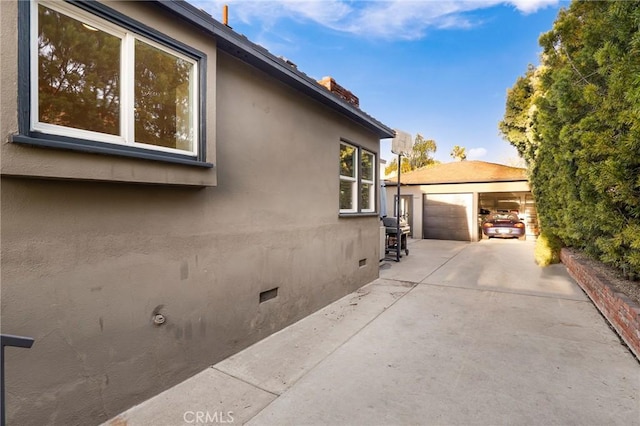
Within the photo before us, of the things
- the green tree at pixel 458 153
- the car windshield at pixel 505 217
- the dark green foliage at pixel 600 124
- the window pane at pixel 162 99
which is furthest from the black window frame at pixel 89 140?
the green tree at pixel 458 153

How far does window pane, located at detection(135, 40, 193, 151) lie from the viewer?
2.57 metres

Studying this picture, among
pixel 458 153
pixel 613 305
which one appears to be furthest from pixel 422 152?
pixel 613 305

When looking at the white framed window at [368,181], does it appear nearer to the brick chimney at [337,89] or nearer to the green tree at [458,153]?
the brick chimney at [337,89]

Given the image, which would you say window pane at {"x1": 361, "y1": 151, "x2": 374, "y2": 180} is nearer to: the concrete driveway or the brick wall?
the concrete driveway

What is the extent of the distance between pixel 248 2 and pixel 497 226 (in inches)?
567

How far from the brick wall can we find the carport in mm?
8416

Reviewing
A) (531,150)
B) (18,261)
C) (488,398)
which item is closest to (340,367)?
(488,398)

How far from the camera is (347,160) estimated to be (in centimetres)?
621

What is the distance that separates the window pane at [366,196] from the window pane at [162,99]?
442 centimetres

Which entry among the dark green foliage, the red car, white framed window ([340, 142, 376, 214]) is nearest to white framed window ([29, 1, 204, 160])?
white framed window ([340, 142, 376, 214])

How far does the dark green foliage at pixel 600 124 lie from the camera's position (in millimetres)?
3492

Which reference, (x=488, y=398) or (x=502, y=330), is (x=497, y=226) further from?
(x=488, y=398)

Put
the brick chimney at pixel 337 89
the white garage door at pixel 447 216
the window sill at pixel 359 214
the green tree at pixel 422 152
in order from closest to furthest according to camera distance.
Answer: the brick chimney at pixel 337 89
the window sill at pixel 359 214
the white garage door at pixel 447 216
the green tree at pixel 422 152

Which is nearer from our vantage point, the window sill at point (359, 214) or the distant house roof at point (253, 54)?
the distant house roof at point (253, 54)
